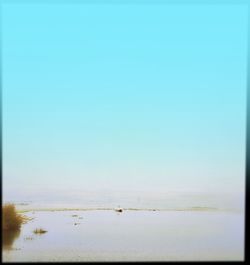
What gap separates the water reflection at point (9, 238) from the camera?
1324 centimetres

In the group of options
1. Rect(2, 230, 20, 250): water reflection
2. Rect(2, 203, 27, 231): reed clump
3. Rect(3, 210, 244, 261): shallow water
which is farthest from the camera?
Rect(2, 203, 27, 231): reed clump

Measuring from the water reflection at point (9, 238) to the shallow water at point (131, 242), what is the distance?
0.13m

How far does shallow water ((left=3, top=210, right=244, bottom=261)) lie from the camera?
1217 centimetres

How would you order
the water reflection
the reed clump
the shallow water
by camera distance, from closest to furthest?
the shallow water < the water reflection < the reed clump

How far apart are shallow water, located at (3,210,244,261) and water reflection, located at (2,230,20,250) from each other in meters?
0.13

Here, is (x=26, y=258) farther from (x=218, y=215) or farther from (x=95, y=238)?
(x=218, y=215)

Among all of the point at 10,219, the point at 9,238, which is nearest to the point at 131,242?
the point at 9,238

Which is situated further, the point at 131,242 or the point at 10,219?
the point at 10,219

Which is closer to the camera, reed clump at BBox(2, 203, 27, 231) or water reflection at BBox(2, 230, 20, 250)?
water reflection at BBox(2, 230, 20, 250)

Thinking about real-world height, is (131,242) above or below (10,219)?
below

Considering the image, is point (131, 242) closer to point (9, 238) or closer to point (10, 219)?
point (9, 238)

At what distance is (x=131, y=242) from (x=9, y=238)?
421 cm

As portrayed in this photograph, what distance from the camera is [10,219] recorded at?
16.5m

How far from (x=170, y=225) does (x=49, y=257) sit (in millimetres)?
10429
